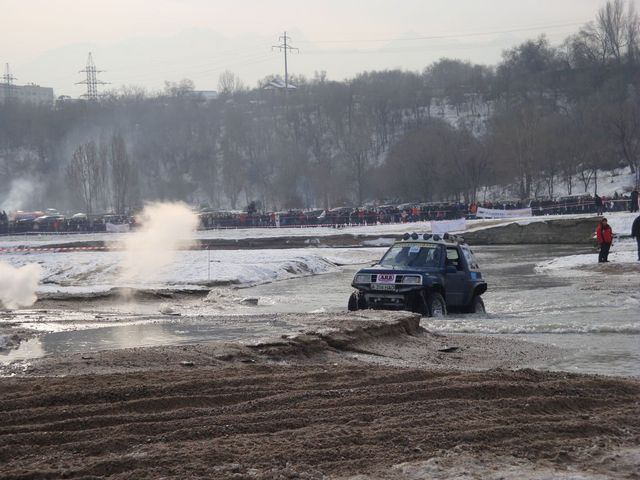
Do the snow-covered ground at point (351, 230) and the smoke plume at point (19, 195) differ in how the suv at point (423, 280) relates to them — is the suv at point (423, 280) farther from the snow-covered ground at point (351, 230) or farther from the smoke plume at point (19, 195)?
the smoke plume at point (19, 195)

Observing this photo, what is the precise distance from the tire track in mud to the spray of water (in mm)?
13489

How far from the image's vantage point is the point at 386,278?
18.3 meters

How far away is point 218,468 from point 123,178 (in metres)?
94.0

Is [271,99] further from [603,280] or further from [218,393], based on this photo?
[218,393]

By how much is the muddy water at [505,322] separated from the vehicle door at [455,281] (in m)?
0.59

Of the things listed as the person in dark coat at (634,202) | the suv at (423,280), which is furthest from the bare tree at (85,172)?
the suv at (423,280)

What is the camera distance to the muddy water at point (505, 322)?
45.6ft

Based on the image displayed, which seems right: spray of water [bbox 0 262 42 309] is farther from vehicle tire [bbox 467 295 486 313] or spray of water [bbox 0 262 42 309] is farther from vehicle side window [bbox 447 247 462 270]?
vehicle tire [bbox 467 295 486 313]

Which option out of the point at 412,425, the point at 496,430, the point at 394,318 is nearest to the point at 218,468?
the point at 412,425

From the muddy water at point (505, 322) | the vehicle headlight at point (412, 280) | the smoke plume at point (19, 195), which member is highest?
the smoke plume at point (19, 195)

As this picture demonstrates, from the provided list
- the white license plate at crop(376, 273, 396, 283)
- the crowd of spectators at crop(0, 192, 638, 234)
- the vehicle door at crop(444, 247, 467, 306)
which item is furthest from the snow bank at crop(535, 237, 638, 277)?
the crowd of spectators at crop(0, 192, 638, 234)

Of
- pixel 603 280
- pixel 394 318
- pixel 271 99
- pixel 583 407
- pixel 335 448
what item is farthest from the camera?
pixel 271 99

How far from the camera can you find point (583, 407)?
8.89 meters

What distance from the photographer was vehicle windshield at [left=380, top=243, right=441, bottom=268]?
62.5 feet
